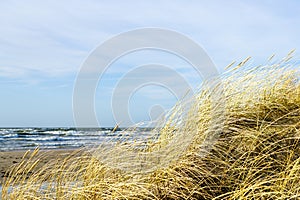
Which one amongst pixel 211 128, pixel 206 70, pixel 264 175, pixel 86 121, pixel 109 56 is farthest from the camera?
pixel 109 56

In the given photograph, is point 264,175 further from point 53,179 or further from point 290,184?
point 53,179

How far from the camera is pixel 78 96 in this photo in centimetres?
450

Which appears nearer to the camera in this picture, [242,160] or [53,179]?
[242,160]

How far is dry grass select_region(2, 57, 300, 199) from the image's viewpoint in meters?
3.04

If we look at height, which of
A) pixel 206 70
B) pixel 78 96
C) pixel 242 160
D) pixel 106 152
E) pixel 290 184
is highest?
pixel 78 96

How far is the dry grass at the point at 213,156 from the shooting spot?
3037 millimetres

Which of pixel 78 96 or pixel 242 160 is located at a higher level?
pixel 78 96

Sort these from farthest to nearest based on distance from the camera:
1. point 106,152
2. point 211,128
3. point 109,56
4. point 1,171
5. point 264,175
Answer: point 1,171 → point 109,56 → point 106,152 → point 211,128 → point 264,175

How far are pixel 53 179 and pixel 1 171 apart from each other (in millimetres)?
5816

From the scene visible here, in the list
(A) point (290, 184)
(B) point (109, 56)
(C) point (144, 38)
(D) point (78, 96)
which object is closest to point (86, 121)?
(D) point (78, 96)

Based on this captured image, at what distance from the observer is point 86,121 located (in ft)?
14.5

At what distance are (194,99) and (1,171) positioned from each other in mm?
6506

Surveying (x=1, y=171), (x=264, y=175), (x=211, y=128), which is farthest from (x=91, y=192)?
(x=1, y=171)

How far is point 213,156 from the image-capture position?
324cm
